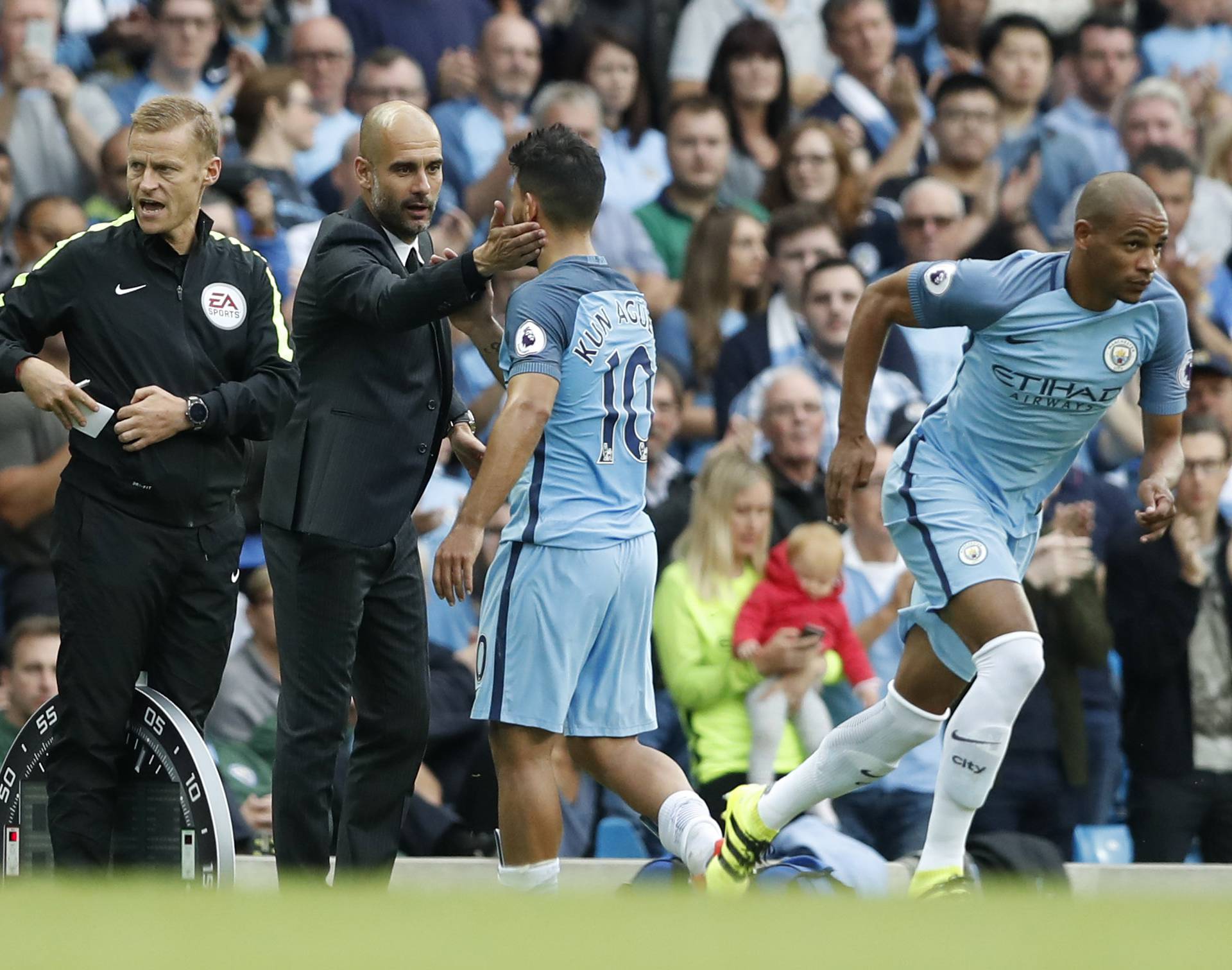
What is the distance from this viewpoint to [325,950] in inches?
126

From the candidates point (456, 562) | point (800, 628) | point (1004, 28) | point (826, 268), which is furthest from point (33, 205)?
point (1004, 28)

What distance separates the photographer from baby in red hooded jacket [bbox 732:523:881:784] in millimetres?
8242

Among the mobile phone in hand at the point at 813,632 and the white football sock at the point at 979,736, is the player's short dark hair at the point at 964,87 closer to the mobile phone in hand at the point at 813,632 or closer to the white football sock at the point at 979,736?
the mobile phone in hand at the point at 813,632

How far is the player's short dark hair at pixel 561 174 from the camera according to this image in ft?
19.8

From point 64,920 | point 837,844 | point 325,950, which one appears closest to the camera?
point 325,950

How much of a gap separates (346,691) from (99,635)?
29.3 inches

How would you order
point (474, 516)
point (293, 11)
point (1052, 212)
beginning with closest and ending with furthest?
point (474, 516) < point (293, 11) < point (1052, 212)

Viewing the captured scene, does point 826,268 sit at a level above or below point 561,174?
above

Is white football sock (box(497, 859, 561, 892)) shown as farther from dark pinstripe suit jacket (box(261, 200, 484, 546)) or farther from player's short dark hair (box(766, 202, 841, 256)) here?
player's short dark hair (box(766, 202, 841, 256))

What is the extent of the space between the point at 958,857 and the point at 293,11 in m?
6.70

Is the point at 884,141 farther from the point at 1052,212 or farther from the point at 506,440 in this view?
the point at 506,440

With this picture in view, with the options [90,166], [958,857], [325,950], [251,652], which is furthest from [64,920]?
[90,166]

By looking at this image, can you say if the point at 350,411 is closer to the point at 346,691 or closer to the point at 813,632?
the point at 346,691

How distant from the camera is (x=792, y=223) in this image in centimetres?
1068
